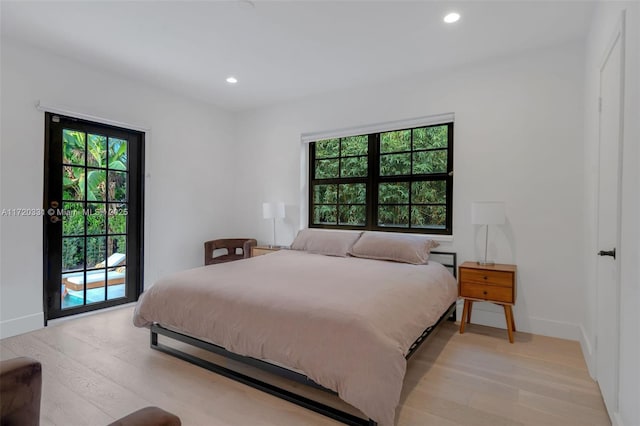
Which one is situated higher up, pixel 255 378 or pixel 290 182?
pixel 290 182

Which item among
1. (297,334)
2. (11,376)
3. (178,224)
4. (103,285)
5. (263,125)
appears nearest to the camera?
(11,376)

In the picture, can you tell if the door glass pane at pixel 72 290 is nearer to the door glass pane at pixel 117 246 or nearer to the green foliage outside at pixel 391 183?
the door glass pane at pixel 117 246

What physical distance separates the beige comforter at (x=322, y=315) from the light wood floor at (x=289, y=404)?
1.02ft

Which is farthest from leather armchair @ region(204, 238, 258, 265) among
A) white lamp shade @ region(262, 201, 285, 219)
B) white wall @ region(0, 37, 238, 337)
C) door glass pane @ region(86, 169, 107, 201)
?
door glass pane @ region(86, 169, 107, 201)

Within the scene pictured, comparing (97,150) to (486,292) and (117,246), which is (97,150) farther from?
(486,292)

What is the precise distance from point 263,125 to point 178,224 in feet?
6.20

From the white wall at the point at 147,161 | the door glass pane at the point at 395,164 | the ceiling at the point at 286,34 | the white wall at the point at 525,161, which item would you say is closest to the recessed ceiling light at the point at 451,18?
the ceiling at the point at 286,34

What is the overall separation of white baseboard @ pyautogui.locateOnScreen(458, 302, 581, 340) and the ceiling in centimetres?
255

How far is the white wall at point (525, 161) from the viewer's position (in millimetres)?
2947

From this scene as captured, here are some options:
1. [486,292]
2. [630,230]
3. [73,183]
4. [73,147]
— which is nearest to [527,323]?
[486,292]

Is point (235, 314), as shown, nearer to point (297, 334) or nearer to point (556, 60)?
point (297, 334)

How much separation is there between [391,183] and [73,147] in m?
3.54

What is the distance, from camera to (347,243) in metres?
3.69

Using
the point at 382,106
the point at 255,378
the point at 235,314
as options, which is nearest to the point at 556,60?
the point at 382,106
